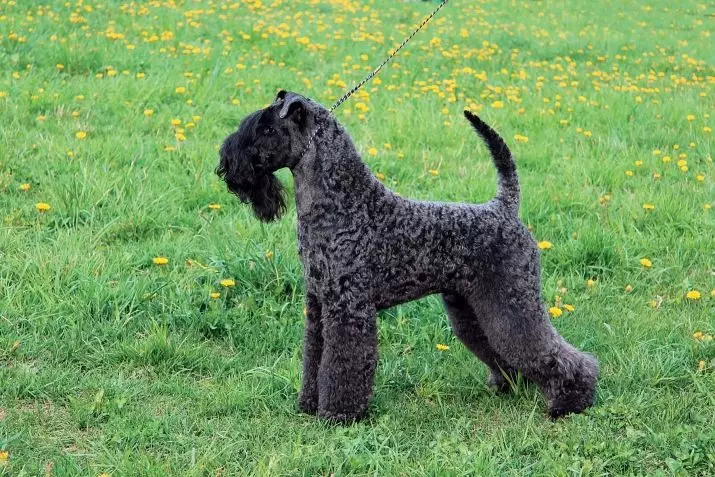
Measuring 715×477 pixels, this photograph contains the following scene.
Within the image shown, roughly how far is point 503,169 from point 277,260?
62.2 inches

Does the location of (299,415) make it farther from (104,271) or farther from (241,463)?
(104,271)

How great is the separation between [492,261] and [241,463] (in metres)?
1.42

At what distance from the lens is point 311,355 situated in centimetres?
379

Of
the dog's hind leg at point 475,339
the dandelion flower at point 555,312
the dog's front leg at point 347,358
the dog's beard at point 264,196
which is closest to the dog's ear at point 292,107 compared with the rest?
Result: the dog's beard at point 264,196

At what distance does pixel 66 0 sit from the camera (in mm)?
9766

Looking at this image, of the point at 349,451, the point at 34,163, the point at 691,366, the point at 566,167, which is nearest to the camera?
the point at 349,451

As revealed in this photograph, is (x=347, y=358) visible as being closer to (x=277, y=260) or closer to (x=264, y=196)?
(x=264, y=196)

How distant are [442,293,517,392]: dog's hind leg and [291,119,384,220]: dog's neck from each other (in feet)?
2.58

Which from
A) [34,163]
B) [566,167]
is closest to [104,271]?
[34,163]

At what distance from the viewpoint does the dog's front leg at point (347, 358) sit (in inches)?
139

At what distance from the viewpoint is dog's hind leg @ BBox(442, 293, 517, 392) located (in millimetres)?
3949

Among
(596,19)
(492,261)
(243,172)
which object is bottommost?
(596,19)

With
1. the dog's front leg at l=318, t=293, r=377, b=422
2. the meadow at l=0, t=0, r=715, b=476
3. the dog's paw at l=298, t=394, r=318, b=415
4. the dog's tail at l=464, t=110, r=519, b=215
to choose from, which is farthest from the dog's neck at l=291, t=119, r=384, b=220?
the meadow at l=0, t=0, r=715, b=476

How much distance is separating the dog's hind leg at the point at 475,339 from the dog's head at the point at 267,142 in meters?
1.08
